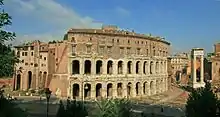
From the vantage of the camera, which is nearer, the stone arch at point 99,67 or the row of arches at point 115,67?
the row of arches at point 115,67

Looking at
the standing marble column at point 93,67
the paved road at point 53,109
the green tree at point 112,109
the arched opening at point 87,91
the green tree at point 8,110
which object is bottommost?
the paved road at point 53,109

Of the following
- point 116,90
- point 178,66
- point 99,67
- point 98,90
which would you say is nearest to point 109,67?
point 99,67

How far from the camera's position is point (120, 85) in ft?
192

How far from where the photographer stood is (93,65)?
53750 millimetres

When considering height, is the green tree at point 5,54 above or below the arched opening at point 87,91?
above

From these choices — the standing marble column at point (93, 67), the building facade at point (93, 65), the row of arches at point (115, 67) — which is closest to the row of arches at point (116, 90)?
the building facade at point (93, 65)

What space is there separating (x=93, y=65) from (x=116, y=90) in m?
6.58

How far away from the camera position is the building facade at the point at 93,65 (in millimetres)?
52875

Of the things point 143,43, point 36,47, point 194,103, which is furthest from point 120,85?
point 194,103

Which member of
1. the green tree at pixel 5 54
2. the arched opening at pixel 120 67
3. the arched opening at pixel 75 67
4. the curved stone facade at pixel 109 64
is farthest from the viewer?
the arched opening at pixel 120 67

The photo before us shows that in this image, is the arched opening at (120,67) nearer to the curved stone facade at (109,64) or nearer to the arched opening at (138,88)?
the curved stone facade at (109,64)

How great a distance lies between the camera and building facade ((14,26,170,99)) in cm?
5288

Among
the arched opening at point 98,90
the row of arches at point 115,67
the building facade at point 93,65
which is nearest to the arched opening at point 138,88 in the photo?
the building facade at point 93,65

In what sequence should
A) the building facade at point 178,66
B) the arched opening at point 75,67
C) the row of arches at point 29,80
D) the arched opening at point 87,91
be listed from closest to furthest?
the arched opening at point 87,91, the arched opening at point 75,67, the row of arches at point 29,80, the building facade at point 178,66
